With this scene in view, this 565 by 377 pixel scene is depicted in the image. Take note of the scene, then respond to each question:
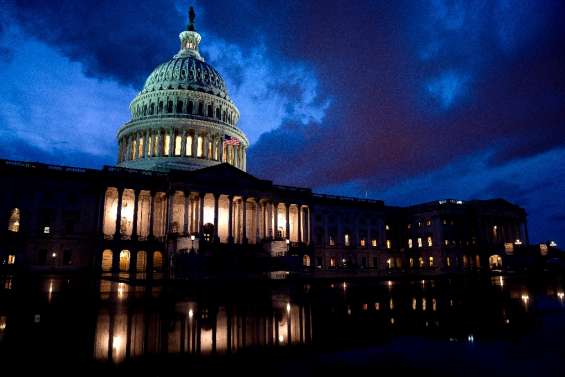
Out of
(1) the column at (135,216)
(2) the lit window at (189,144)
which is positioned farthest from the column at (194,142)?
(1) the column at (135,216)

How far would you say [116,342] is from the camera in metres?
11.9

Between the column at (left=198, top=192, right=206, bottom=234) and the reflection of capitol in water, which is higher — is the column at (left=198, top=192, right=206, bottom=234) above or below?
above

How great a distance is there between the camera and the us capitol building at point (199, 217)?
63875mm

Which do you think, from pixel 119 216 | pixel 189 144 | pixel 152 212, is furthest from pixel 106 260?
pixel 189 144

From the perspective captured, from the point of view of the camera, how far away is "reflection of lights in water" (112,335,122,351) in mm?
11367

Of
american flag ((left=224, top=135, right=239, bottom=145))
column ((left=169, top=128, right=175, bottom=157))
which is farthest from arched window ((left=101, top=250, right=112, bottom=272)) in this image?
american flag ((left=224, top=135, right=239, bottom=145))

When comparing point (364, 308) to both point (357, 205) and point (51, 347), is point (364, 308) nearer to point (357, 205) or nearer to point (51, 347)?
point (51, 347)

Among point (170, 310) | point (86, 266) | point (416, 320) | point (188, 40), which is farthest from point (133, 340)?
point (188, 40)

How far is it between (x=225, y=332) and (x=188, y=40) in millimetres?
124660

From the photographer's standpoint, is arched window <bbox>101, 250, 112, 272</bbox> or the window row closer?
arched window <bbox>101, 250, 112, 272</bbox>

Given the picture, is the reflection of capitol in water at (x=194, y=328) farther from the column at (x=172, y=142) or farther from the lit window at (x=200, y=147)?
the lit window at (x=200, y=147)

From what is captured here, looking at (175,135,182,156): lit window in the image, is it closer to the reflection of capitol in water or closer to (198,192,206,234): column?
(198,192,206,234): column

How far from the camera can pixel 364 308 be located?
64.2 ft

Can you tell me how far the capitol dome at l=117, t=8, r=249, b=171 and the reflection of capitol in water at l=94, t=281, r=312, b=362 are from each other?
71.7m
